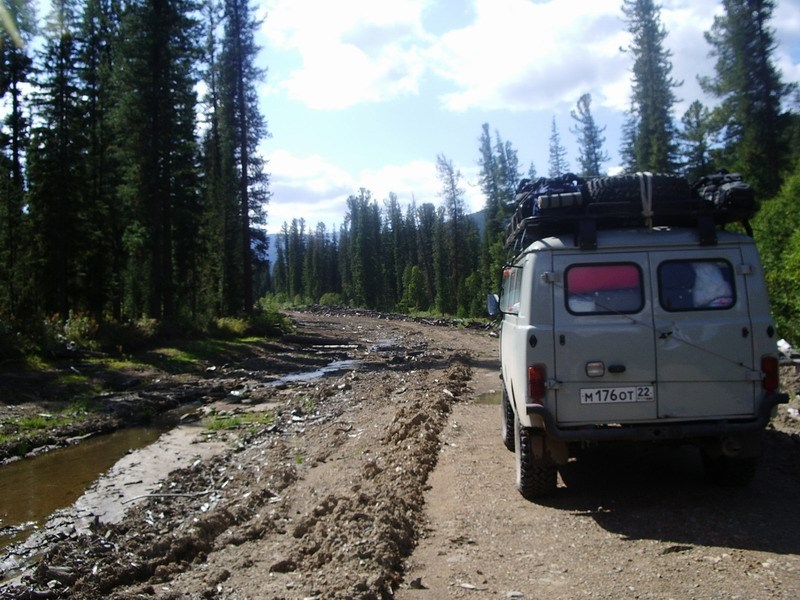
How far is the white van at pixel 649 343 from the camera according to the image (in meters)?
6.08

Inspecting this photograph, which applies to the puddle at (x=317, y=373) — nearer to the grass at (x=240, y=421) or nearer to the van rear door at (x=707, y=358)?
the grass at (x=240, y=421)

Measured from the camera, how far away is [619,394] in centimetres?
612

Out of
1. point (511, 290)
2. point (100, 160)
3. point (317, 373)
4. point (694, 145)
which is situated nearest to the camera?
point (511, 290)

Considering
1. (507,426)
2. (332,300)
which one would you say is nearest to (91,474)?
(507,426)

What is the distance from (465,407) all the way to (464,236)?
72330 mm

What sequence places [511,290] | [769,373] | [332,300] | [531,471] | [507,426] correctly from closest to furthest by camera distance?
[769,373], [531,471], [511,290], [507,426], [332,300]

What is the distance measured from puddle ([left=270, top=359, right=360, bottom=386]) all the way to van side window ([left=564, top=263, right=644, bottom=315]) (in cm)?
1446

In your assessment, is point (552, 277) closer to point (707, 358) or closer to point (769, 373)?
point (707, 358)

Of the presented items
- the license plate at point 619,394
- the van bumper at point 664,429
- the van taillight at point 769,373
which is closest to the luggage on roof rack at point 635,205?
the van taillight at point 769,373

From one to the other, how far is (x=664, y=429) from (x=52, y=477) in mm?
8774

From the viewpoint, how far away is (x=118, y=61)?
27656 millimetres

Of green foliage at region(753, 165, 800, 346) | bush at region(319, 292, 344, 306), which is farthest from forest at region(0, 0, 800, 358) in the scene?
bush at region(319, 292, 344, 306)

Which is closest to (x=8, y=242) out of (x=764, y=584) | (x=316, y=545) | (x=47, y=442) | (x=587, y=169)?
(x=47, y=442)

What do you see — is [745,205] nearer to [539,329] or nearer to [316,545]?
[539,329]
